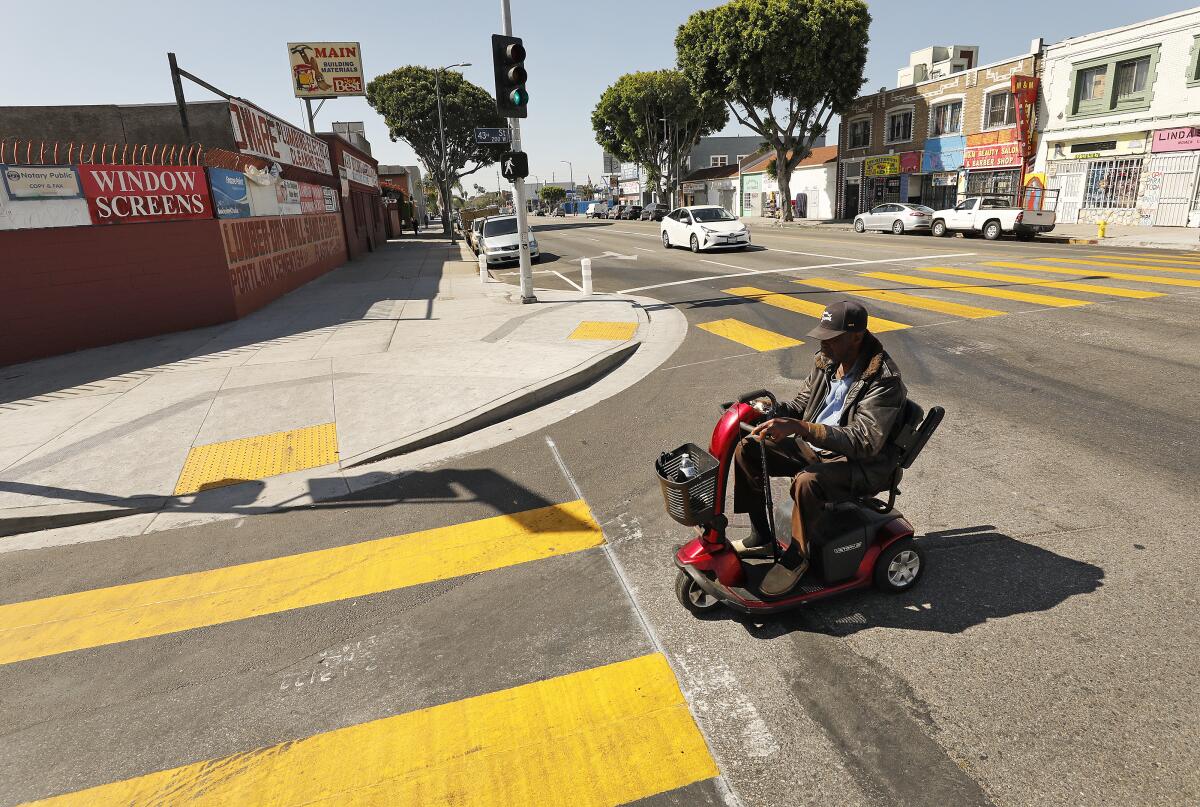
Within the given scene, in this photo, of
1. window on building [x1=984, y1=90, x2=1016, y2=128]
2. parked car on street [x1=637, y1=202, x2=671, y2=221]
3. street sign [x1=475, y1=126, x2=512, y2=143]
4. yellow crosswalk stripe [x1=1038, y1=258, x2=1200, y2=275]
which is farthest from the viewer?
parked car on street [x1=637, y1=202, x2=671, y2=221]

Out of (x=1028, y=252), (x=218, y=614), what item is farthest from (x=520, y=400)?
(x=1028, y=252)

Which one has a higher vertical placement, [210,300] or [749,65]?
[749,65]

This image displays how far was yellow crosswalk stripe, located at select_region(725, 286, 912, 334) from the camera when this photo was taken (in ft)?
33.5

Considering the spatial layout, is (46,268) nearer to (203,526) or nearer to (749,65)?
(203,526)

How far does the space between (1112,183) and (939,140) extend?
1039 centimetres

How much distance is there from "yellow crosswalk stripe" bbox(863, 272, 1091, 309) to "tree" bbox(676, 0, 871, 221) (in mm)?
25642

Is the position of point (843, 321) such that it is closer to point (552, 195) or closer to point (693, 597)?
point (693, 597)

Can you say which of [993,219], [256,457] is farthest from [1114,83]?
[256,457]

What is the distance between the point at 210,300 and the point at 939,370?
12952 mm

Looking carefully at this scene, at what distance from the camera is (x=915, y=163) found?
1485 inches

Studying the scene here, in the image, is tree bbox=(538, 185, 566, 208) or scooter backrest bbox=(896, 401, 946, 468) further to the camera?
tree bbox=(538, 185, 566, 208)

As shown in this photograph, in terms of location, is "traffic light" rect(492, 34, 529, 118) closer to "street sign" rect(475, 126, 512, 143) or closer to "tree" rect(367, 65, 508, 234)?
"street sign" rect(475, 126, 512, 143)

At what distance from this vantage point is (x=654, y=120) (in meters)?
56.0

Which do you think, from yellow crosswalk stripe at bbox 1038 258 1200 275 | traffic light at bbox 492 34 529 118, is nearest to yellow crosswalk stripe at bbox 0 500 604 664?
traffic light at bbox 492 34 529 118
